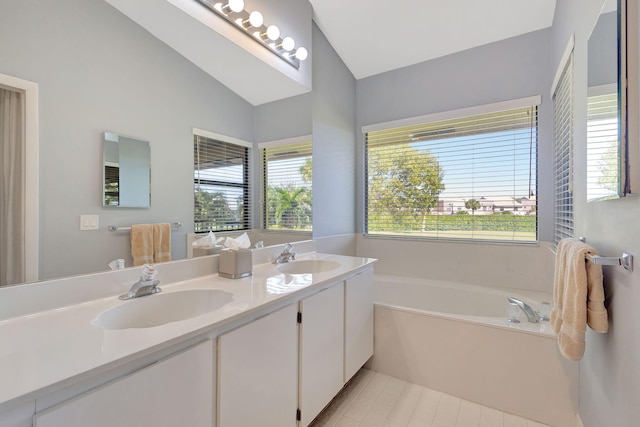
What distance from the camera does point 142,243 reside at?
4.05 feet

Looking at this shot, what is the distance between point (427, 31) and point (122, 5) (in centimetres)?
228

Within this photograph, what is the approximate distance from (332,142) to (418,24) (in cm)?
120

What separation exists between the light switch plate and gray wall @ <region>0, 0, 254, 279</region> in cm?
2

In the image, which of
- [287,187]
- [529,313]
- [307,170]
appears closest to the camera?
[529,313]

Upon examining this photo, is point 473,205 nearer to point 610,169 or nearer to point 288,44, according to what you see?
point 610,169

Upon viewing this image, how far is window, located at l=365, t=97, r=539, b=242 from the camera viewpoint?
2.38 meters

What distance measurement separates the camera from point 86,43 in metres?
1.05

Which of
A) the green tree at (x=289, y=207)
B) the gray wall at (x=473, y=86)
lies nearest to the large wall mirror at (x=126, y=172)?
the green tree at (x=289, y=207)

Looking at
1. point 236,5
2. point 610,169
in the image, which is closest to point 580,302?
point 610,169

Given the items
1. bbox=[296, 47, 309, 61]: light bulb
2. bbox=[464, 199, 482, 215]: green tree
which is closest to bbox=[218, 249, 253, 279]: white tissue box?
bbox=[296, 47, 309, 61]: light bulb

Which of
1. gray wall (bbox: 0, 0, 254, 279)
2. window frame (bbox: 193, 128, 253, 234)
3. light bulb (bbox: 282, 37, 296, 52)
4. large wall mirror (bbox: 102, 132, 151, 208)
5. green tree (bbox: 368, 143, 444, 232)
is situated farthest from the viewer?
green tree (bbox: 368, 143, 444, 232)

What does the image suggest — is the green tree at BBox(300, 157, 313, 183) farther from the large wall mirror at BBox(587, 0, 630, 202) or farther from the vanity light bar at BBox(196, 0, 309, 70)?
the large wall mirror at BBox(587, 0, 630, 202)

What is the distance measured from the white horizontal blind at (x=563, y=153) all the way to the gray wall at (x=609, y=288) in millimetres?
177

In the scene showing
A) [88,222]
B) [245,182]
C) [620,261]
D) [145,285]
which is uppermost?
[245,182]
